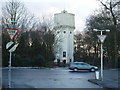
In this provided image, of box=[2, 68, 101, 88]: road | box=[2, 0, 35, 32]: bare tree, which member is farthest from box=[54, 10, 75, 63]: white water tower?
box=[2, 68, 101, 88]: road

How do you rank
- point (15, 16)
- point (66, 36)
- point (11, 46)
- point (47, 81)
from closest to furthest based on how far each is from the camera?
point (11, 46) → point (47, 81) → point (15, 16) → point (66, 36)

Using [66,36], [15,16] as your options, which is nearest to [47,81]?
[15,16]

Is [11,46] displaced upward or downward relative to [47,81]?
upward

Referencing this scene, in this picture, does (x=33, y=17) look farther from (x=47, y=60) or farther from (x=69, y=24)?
(x=69, y=24)

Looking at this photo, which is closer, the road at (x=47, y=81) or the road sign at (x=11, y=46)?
the road sign at (x=11, y=46)

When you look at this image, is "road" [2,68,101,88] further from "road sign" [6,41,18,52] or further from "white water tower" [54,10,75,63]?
"white water tower" [54,10,75,63]

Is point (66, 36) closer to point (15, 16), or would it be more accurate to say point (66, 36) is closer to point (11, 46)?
point (15, 16)

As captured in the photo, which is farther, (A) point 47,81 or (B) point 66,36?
(B) point 66,36

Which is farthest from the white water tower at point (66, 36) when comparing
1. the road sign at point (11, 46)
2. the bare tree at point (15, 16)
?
the road sign at point (11, 46)

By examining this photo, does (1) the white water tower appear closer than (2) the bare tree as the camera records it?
No

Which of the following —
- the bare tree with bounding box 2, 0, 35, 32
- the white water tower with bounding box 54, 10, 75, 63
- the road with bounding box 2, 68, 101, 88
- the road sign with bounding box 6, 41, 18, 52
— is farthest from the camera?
the white water tower with bounding box 54, 10, 75, 63

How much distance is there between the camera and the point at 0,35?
35.9 metres

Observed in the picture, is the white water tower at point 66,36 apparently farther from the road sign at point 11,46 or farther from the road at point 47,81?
the road sign at point 11,46

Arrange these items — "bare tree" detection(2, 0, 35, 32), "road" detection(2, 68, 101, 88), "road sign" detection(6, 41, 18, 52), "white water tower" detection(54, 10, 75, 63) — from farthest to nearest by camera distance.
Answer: "white water tower" detection(54, 10, 75, 63), "bare tree" detection(2, 0, 35, 32), "road" detection(2, 68, 101, 88), "road sign" detection(6, 41, 18, 52)
